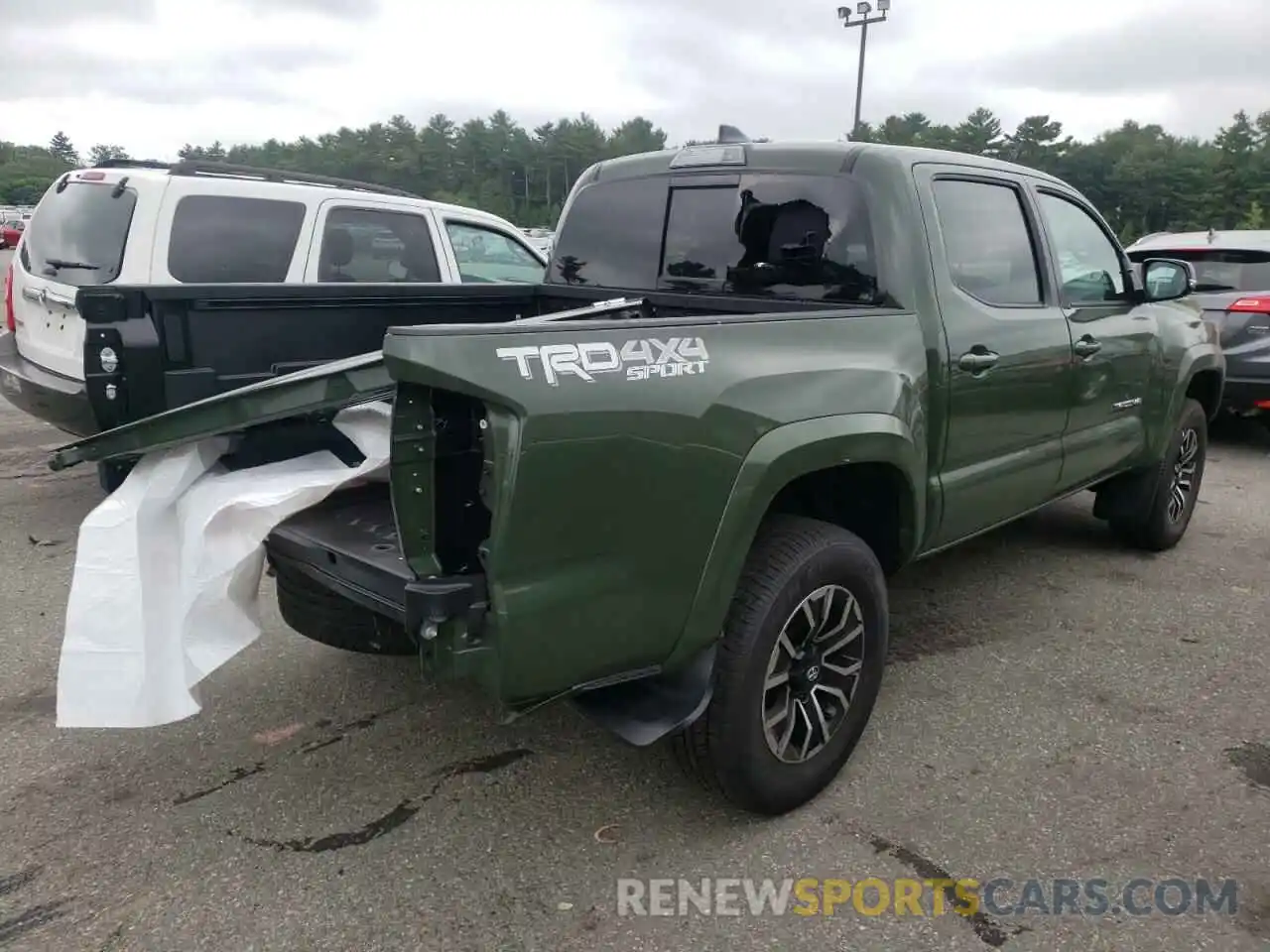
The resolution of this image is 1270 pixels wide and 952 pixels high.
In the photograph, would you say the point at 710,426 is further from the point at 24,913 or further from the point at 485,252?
the point at 485,252

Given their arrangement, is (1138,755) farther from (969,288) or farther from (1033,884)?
(969,288)

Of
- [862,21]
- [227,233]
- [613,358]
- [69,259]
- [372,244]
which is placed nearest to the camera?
[613,358]

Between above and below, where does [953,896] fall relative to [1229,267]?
below

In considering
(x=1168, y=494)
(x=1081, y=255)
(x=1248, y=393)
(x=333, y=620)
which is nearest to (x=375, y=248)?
(x=333, y=620)

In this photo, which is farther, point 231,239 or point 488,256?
point 488,256

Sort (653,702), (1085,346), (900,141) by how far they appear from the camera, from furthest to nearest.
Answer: (900,141)
(1085,346)
(653,702)

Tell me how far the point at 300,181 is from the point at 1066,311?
16.5 ft

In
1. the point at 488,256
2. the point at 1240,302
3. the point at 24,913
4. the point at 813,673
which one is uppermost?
the point at 488,256

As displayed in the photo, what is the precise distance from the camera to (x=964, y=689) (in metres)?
3.76

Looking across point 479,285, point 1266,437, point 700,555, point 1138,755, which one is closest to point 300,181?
point 479,285

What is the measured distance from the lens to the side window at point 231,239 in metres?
5.72

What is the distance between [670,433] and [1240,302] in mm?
7481

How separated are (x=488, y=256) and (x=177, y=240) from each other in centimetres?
265

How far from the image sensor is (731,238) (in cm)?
365
